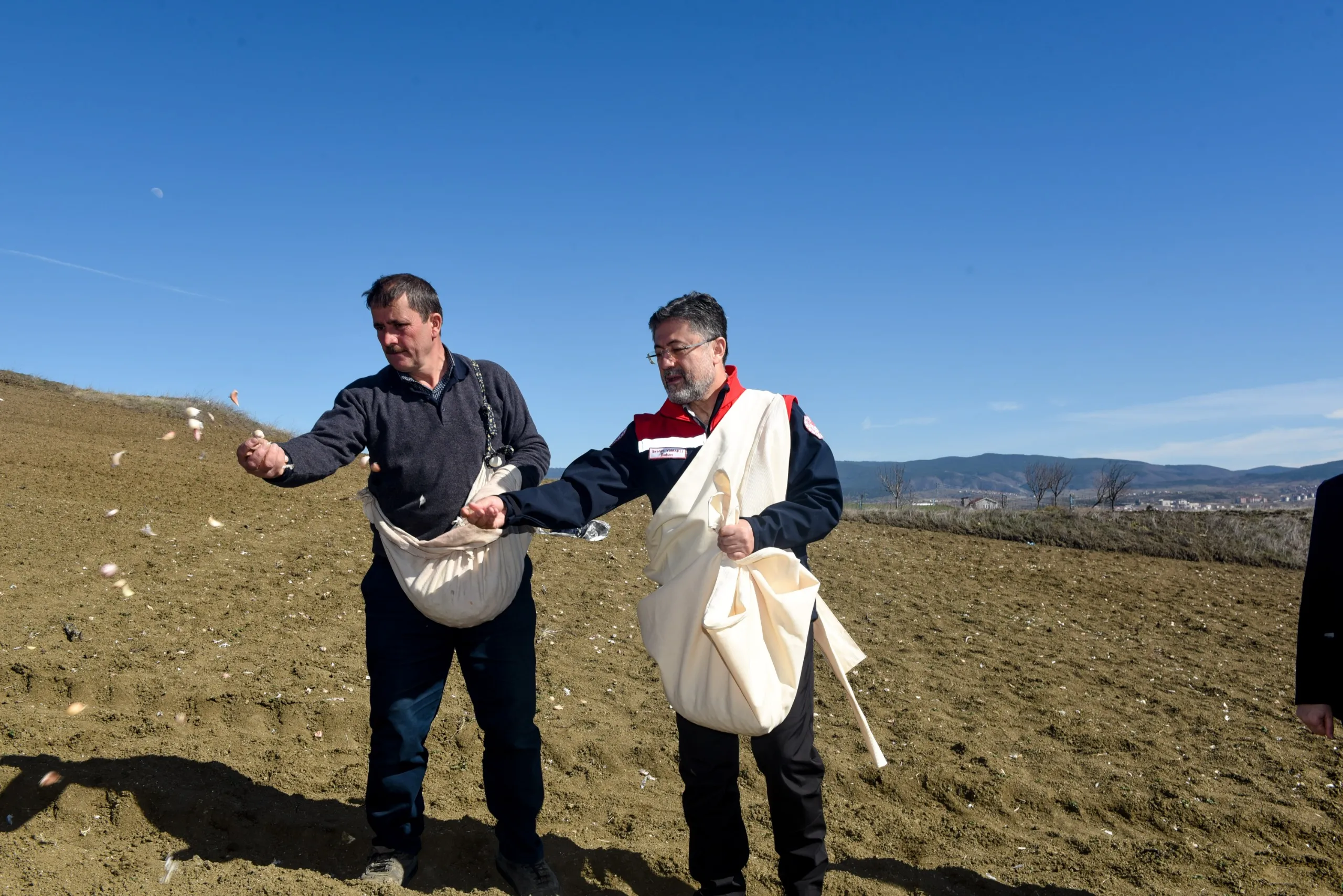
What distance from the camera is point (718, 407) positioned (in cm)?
305

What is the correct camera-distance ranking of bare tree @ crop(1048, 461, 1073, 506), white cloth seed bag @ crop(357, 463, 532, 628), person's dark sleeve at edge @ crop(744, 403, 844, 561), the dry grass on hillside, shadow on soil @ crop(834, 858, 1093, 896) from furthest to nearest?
bare tree @ crop(1048, 461, 1073, 506), the dry grass on hillside, shadow on soil @ crop(834, 858, 1093, 896), white cloth seed bag @ crop(357, 463, 532, 628), person's dark sleeve at edge @ crop(744, 403, 844, 561)

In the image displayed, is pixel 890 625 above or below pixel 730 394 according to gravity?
below

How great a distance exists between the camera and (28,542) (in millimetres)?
7273

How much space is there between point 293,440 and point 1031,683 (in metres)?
5.48

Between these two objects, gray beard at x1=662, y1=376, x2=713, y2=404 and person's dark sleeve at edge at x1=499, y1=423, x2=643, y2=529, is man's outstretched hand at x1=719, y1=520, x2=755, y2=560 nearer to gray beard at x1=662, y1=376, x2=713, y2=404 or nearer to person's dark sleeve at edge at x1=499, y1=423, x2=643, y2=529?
person's dark sleeve at edge at x1=499, y1=423, x2=643, y2=529

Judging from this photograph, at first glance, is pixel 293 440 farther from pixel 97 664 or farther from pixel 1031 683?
pixel 1031 683

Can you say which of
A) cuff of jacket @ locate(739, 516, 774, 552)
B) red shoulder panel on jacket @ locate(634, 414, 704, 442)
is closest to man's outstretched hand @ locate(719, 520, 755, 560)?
cuff of jacket @ locate(739, 516, 774, 552)

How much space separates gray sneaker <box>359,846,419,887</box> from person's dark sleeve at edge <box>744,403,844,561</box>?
1680 mm

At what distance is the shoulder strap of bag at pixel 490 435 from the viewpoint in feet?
10.5

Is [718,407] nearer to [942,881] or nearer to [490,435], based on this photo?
[490,435]

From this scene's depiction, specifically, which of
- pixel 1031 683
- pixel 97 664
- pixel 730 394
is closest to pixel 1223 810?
pixel 1031 683

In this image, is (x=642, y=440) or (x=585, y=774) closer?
(x=642, y=440)

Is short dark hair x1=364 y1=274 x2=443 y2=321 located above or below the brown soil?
above

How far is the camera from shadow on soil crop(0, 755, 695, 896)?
10.8 ft
